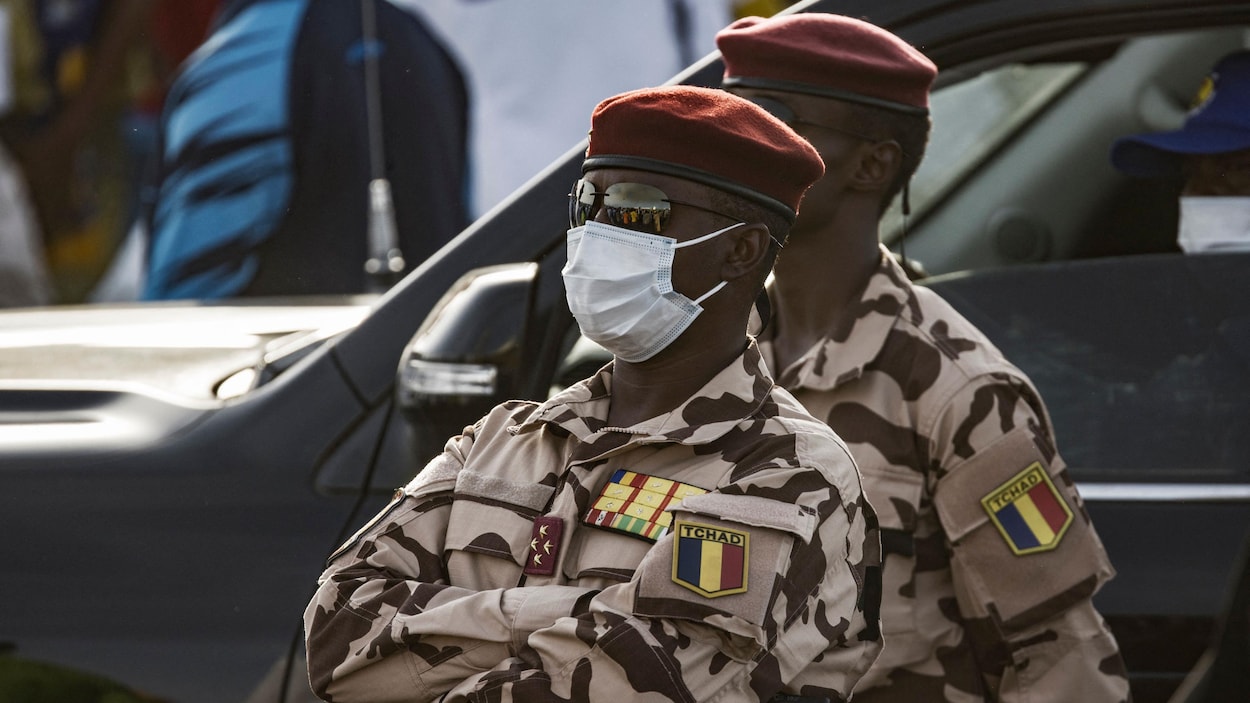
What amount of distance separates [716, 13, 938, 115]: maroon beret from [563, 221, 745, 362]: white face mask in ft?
1.82

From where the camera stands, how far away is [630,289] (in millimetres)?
1657

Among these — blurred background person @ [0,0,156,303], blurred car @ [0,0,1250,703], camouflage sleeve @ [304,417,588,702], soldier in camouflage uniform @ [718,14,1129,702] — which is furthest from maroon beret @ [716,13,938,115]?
blurred background person @ [0,0,156,303]

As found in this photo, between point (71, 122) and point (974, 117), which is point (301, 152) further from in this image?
point (974, 117)

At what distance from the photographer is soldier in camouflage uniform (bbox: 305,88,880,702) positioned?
1.51 meters

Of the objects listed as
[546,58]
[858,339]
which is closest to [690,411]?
[858,339]

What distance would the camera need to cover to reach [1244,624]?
187 centimetres

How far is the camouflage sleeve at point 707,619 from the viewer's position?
149 cm

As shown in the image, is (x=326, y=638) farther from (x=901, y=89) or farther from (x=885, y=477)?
(x=901, y=89)

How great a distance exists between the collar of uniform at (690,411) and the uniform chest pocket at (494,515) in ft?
0.25

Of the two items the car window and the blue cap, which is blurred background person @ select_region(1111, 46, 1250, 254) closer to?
the blue cap

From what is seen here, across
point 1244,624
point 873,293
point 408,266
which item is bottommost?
point 408,266

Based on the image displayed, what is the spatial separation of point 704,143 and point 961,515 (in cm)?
63

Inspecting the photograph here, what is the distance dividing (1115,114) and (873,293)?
90 cm

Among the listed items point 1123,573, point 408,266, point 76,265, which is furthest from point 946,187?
point 76,265
